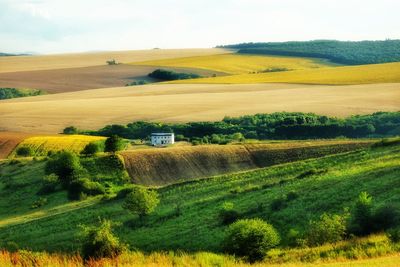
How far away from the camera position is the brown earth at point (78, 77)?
15800 cm

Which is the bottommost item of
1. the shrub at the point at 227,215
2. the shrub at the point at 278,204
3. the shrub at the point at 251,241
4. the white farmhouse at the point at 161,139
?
the white farmhouse at the point at 161,139

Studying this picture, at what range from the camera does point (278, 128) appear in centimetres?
9412

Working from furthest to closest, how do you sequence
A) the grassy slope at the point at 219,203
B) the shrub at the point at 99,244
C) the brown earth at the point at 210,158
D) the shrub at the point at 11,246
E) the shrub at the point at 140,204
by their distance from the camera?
the brown earth at the point at 210,158, the shrub at the point at 140,204, the shrub at the point at 11,246, the grassy slope at the point at 219,203, the shrub at the point at 99,244

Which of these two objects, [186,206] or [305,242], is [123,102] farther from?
[305,242]

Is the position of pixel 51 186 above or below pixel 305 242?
below

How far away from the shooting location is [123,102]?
126 meters

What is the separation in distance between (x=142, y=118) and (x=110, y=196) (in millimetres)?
49407

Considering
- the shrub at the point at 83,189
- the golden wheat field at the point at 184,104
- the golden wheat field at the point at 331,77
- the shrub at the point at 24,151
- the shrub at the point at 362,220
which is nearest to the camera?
the shrub at the point at 362,220

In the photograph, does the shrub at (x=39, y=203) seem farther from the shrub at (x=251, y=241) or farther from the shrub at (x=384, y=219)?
the shrub at (x=384, y=219)

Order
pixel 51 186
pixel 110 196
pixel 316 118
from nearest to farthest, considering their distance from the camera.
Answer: pixel 110 196, pixel 51 186, pixel 316 118

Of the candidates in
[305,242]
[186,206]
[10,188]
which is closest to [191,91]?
[10,188]

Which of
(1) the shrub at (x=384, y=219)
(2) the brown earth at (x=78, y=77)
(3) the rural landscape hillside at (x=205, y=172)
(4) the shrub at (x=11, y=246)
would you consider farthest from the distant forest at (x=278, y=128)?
(2) the brown earth at (x=78, y=77)

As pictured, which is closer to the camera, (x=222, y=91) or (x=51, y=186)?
(x=51, y=186)

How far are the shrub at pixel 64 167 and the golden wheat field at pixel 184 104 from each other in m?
33.0
